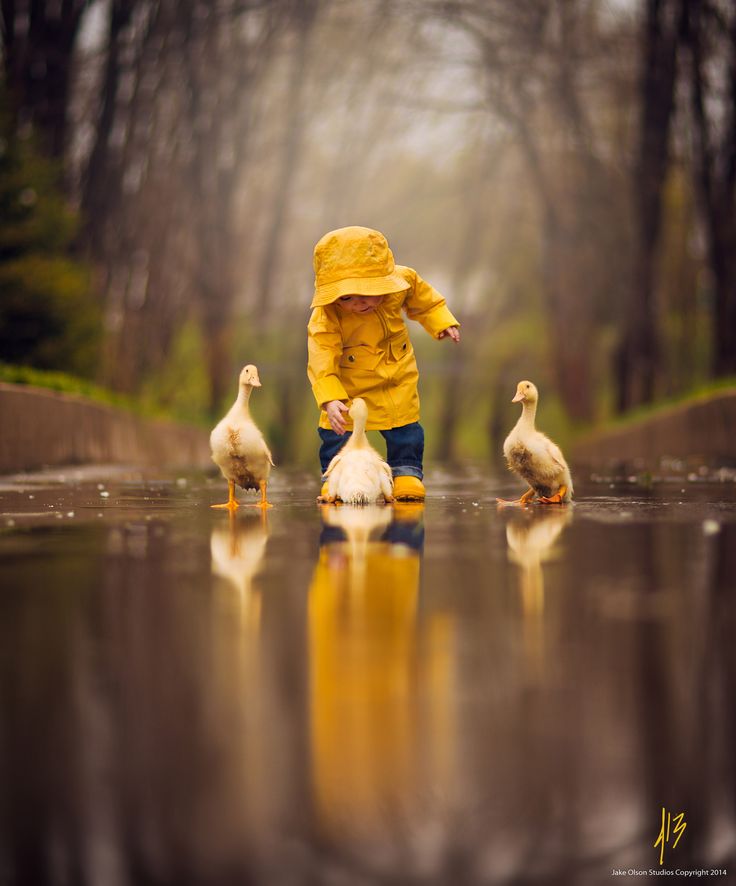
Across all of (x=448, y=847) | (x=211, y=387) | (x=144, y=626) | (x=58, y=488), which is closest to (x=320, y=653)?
(x=144, y=626)

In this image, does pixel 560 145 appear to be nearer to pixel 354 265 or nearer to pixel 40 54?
pixel 40 54

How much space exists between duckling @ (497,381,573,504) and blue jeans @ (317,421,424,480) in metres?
1.09

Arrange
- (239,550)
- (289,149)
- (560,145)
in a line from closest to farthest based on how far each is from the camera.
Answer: (239,550) → (289,149) → (560,145)

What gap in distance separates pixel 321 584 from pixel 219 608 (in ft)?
2.10

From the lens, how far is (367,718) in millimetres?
3266

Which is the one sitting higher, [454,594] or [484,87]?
[484,87]

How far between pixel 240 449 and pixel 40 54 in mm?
13084

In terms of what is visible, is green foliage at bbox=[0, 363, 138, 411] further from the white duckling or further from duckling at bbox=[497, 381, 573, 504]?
duckling at bbox=[497, 381, 573, 504]

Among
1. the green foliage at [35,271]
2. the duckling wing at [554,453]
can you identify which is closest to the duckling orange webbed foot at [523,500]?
the duckling wing at [554,453]

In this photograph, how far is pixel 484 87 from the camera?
36.3 metres

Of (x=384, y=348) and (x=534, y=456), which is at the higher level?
(x=384, y=348)

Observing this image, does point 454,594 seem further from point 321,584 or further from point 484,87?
point 484,87
